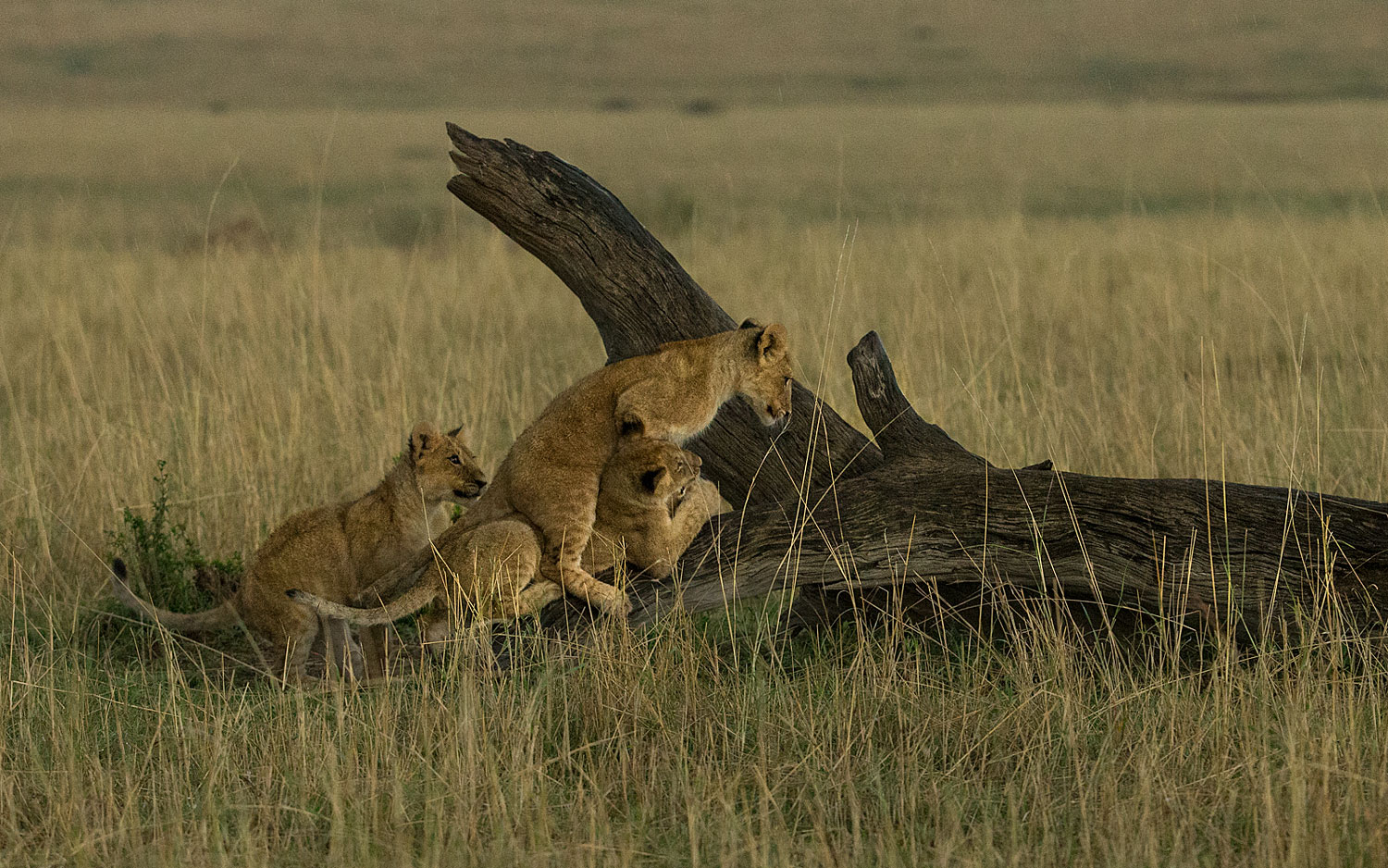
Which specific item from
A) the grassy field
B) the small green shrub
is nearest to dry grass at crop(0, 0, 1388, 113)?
the grassy field

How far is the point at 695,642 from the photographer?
19.9ft

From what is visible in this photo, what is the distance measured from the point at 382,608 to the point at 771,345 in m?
1.76

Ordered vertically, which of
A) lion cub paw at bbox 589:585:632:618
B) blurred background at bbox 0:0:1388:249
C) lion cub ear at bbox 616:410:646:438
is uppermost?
blurred background at bbox 0:0:1388:249

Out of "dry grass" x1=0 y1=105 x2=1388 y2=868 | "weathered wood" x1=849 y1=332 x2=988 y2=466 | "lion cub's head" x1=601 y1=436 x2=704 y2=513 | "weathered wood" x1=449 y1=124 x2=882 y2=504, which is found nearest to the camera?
"dry grass" x1=0 y1=105 x2=1388 y2=868

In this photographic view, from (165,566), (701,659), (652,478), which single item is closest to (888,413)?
(652,478)

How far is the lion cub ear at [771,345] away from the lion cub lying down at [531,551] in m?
0.47

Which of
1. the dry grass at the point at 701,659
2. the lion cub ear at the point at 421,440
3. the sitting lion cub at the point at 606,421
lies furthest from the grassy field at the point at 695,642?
the lion cub ear at the point at 421,440

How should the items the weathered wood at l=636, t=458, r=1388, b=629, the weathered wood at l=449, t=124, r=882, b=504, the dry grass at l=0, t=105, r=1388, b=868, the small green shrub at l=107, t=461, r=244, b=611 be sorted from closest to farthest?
the dry grass at l=0, t=105, r=1388, b=868 < the weathered wood at l=636, t=458, r=1388, b=629 < the weathered wood at l=449, t=124, r=882, b=504 < the small green shrub at l=107, t=461, r=244, b=611

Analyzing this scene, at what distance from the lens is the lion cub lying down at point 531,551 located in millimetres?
5770

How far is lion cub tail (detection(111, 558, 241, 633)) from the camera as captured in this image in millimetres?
6160

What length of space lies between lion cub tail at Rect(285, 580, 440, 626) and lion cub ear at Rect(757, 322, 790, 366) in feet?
4.93

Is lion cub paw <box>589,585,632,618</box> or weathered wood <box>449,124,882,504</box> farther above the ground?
weathered wood <box>449,124,882,504</box>

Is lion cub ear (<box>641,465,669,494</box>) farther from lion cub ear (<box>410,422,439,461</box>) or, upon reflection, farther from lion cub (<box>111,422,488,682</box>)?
lion cub ear (<box>410,422,439,461</box>)

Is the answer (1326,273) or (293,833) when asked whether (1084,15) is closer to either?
(1326,273)
